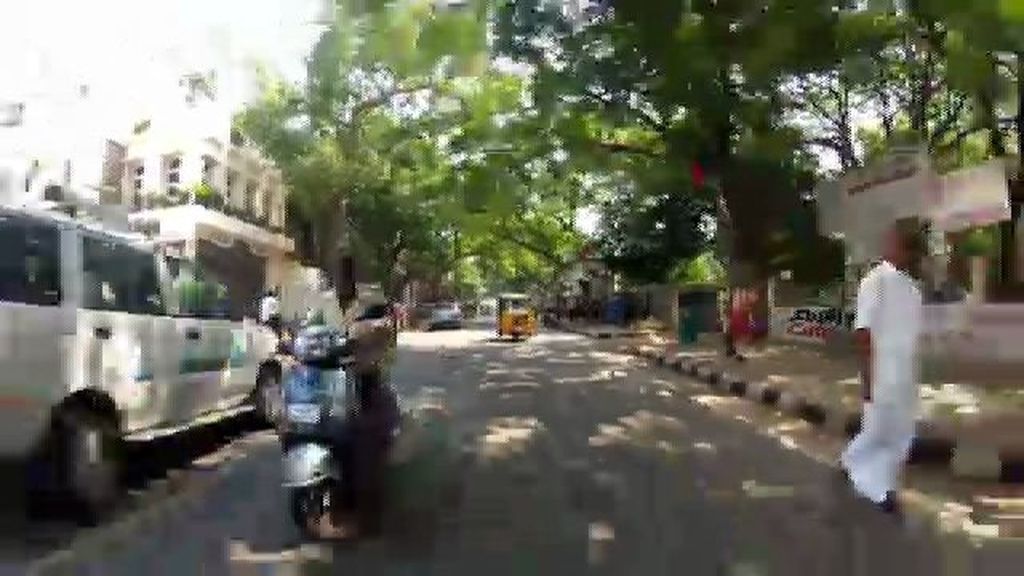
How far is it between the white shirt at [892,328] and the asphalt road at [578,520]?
2.47ft

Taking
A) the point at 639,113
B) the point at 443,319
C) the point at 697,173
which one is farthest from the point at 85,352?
the point at 443,319

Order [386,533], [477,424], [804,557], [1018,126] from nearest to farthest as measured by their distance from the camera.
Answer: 1. [804,557]
2. [386,533]
3. [477,424]
4. [1018,126]

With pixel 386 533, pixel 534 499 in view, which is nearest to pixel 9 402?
pixel 386 533

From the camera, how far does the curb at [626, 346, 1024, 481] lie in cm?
872

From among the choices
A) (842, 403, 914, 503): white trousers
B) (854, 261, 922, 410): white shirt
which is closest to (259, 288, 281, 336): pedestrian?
(842, 403, 914, 503): white trousers

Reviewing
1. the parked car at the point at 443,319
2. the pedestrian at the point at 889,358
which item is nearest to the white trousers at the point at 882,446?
the pedestrian at the point at 889,358

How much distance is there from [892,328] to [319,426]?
128 inches

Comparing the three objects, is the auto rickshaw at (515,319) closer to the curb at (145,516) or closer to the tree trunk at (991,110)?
the tree trunk at (991,110)

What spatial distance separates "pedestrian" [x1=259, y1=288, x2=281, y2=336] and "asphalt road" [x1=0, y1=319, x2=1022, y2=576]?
1.38 meters

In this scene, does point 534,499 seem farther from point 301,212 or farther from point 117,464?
point 301,212

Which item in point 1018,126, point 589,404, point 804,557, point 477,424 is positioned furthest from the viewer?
point 1018,126

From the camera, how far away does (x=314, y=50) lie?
6949 mm

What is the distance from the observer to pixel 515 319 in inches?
1560

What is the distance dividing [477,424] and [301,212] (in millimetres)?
34863
